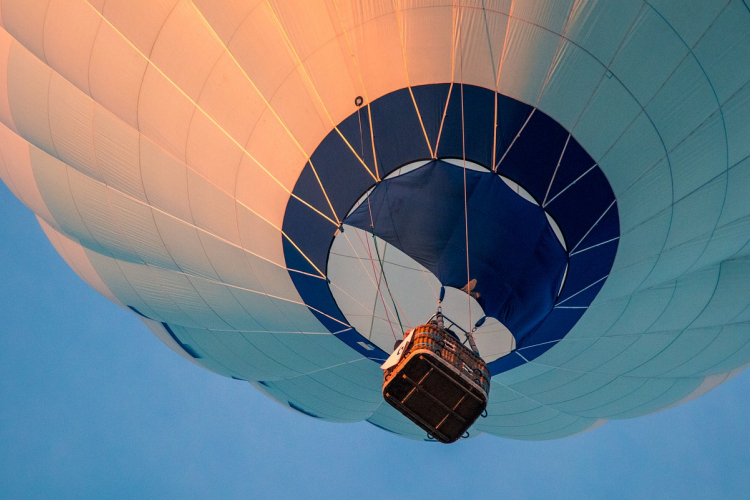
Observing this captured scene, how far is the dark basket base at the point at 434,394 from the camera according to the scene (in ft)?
22.0

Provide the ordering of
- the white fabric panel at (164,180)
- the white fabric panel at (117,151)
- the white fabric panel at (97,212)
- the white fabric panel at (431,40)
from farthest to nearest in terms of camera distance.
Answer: the white fabric panel at (97,212) < the white fabric panel at (117,151) < the white fabric panel at (164,180) < the white fabric panel at (431,40)

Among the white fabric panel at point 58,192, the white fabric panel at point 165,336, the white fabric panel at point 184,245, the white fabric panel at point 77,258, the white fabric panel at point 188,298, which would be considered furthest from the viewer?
the white fabric panel at point 165,336

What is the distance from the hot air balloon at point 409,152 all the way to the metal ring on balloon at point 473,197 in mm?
22

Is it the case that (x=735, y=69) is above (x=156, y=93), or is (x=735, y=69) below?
above

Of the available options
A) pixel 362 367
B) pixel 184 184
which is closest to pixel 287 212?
pixel 184 184

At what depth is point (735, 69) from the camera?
6.55 meters

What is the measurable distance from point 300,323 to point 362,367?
1412 millimetres

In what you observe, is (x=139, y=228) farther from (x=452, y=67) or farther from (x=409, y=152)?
(x=452, y=67)

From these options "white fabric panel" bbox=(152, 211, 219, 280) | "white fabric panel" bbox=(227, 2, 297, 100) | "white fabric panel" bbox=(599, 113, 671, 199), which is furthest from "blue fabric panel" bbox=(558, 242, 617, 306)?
"white fabric panel" bbox=(152, 211, 219, 280)

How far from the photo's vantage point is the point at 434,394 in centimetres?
682

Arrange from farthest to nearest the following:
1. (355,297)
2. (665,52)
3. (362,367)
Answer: (362,367)
(355,297)
(665,52)

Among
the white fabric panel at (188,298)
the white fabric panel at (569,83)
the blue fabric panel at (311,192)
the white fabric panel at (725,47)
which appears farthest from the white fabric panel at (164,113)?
the white fabric panel at (725,47)

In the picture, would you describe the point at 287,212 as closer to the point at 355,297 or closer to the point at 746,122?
the point at 355,297

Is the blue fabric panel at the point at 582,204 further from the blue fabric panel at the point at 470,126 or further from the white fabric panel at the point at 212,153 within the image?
the white fabric panel at the point at 212,153
